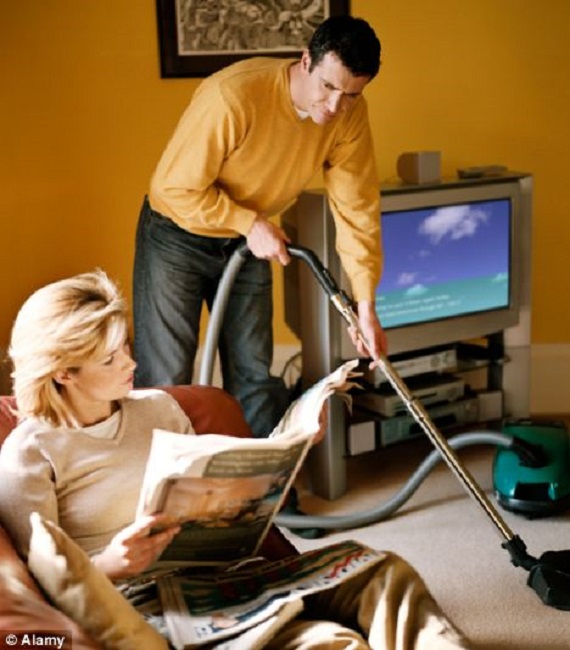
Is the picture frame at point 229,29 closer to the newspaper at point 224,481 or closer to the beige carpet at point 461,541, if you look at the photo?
the beige carpet at point 461,541

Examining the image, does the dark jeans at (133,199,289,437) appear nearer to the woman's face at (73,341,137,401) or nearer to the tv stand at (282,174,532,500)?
the tv stand at (282,174,532,500)

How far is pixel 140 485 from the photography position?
166 cm

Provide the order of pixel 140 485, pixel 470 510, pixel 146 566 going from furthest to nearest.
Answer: pixel 470 510
pixel 140 485
pixel 146 566

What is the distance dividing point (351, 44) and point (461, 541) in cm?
136

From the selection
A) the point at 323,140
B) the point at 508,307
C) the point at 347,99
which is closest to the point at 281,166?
the point at 323,140

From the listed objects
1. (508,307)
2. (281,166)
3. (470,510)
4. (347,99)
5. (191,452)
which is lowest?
(470,510)

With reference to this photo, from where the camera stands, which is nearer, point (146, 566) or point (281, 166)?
point (146, 566)

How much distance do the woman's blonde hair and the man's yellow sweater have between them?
2.90 feet

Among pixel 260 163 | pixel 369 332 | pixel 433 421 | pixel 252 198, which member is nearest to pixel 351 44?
pixel 260 163

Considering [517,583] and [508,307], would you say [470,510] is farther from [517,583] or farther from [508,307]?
[508,307]

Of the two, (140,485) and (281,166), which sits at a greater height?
(281,166)

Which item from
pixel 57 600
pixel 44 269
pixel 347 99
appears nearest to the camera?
pixel 57 600

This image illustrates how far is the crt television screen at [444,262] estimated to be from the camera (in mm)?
3045

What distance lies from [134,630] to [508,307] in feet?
7.28
